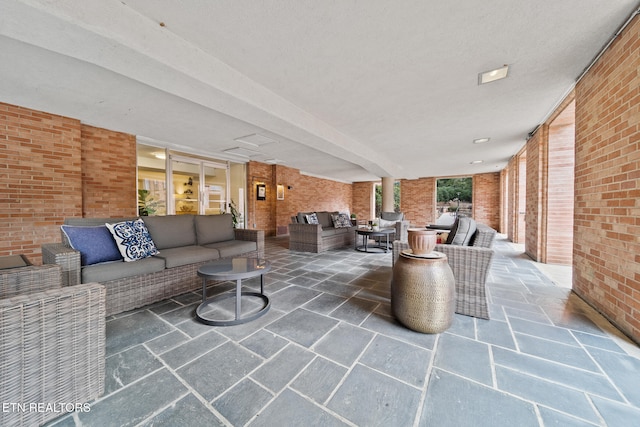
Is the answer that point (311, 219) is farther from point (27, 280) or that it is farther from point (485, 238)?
point (27, 280)

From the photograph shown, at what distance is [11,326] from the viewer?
0.94 meters

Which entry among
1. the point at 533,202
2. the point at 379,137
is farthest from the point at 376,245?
the point at 533,202

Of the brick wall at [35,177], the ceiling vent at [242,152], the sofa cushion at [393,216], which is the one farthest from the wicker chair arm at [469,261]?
the brick wall at [35,177]

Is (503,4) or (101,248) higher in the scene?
(503,4)

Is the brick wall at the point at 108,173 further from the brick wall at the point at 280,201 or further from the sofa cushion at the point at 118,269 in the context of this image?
the brick wall at the point at 280,201

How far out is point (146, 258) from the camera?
97.0 inches

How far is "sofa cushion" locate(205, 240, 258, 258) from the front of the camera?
10.1 ft

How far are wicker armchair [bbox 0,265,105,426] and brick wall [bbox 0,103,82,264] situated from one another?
Answer: 11.4 ft

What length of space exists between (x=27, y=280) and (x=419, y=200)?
11.4m

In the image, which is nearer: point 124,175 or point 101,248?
point 101,248

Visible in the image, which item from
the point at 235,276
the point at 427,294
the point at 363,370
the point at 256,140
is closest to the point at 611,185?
the point at 427,294

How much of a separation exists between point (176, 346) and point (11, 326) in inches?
35.5

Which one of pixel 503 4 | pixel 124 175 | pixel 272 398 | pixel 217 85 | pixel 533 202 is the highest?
pixel 503 4

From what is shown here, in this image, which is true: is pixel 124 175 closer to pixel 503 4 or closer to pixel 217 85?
pixel 217 85
